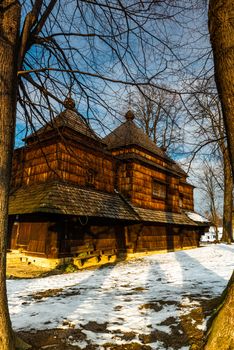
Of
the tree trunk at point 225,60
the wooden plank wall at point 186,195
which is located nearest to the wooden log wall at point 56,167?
the tree trunk at point 225,60

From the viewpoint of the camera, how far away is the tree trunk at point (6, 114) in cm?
272

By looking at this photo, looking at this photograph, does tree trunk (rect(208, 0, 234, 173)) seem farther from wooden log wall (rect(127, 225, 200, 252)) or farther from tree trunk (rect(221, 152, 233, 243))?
tree trunk (rect(221, 152, 233, 243))

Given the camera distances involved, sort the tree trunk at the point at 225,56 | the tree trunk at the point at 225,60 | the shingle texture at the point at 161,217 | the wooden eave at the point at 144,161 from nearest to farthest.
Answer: the tree trunk at the point at 225,60 → the tree trunk at the point at 225,56 → the shingle texture at the point at 161,217 → the wooden eave at the point at 144,161

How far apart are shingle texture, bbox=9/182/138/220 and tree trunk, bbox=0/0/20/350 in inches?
302

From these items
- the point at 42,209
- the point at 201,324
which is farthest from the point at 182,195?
the point at 201,324

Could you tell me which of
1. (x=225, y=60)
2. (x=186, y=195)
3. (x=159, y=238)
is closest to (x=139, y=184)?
(x=159, y=238)

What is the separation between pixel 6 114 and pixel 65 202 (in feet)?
28.8

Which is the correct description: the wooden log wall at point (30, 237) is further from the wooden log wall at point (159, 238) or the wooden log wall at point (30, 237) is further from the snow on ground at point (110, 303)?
the wooden log wall at point (159, 238)

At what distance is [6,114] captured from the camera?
3.00 metres

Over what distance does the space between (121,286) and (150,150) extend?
1338cm

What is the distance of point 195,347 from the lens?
3.01 metres

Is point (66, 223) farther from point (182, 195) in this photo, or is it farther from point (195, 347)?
point (182, 195)

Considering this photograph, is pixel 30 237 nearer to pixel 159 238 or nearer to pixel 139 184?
pixel 139 184

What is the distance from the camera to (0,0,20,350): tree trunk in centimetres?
272
